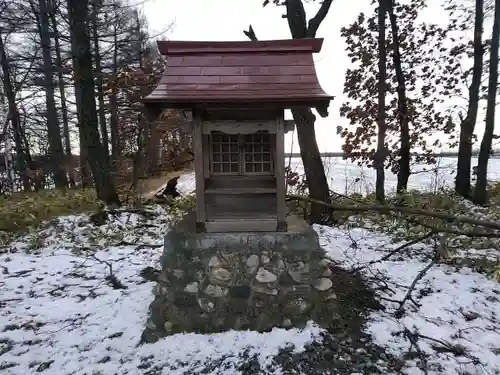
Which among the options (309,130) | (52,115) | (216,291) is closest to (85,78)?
(309,130)

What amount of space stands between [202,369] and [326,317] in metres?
1.36

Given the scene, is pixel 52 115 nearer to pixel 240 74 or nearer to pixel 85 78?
pixel 85 78

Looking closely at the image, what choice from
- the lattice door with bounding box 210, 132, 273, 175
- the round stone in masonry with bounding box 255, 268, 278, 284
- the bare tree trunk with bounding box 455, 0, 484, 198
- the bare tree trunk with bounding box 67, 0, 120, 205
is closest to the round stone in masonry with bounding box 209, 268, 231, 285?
the round stone in masonry with bounding box 255, 268, 278, 284

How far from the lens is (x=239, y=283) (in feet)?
Result: 11.0

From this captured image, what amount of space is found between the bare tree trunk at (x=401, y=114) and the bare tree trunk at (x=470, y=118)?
1.30 meters

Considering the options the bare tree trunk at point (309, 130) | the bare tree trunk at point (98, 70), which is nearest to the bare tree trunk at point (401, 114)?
the bare tree trunk at point (309, 130)

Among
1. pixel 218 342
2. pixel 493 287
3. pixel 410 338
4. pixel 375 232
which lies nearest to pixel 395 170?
pixel 375 232

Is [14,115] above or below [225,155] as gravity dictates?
above

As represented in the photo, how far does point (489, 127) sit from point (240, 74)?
7422 mm

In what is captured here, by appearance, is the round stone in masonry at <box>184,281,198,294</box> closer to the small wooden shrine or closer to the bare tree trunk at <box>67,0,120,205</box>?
the small wooden shrine

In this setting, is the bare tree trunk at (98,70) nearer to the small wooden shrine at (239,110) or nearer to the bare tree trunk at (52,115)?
the bare tree trunk at (52,115)

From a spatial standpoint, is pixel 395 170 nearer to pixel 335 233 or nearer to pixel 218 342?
pixel 335 233

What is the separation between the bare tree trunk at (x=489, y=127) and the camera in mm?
7391

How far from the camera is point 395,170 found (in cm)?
897
